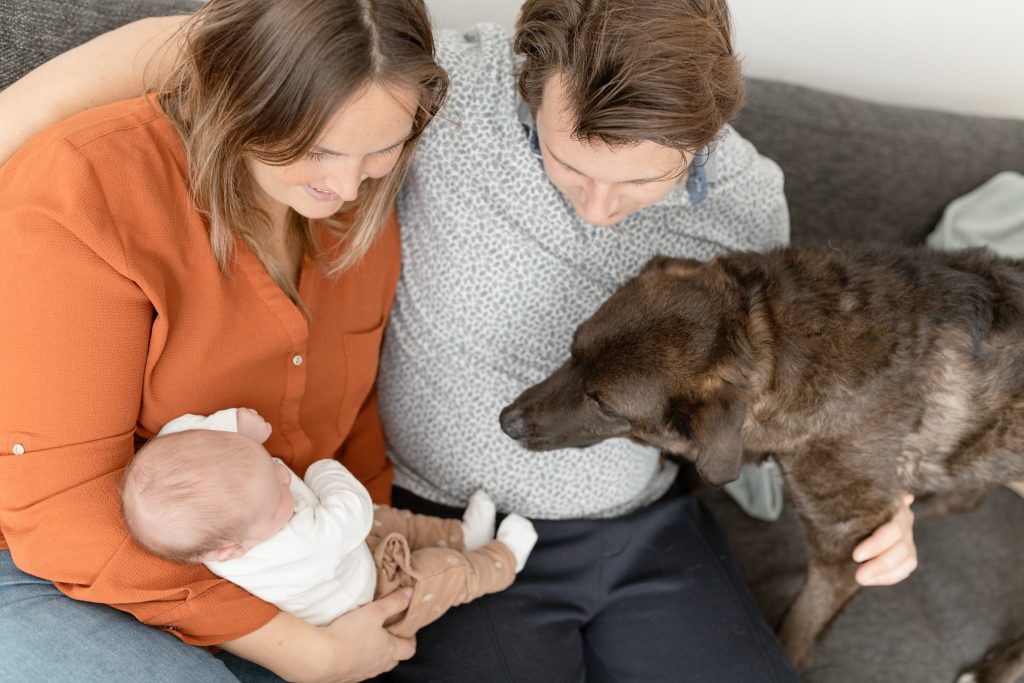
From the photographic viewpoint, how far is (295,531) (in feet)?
5.17

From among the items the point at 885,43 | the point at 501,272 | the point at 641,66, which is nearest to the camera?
the point at 641,66

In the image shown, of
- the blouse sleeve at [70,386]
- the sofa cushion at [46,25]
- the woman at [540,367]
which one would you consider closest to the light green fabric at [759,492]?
the woman at [540,367]

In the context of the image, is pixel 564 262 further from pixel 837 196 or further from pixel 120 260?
pixel 837 196

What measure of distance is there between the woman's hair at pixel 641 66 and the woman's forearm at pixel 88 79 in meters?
0.74

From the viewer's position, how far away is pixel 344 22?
4.29 feet

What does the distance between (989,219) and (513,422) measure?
5.34 ft

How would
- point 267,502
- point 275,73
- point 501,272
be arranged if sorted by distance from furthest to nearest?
1. point 501,272
2. point 267,502
3. point 275,73

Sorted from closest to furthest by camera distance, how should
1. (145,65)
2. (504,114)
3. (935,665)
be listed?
(145,65) < (504,114) < (935,665)

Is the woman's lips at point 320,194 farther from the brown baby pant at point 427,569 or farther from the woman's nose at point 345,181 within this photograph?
the brown baby pant at point 427,569

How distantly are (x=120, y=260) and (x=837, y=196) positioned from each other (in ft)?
6.61

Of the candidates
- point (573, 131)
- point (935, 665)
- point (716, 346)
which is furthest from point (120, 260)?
point (935, 665)

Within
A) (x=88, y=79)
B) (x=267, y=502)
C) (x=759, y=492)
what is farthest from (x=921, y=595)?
(x=88, y=79)

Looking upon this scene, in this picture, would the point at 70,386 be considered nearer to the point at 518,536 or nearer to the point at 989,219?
the point at 518,536

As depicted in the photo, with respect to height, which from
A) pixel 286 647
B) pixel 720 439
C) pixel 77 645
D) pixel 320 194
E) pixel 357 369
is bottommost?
pixel 286 647
